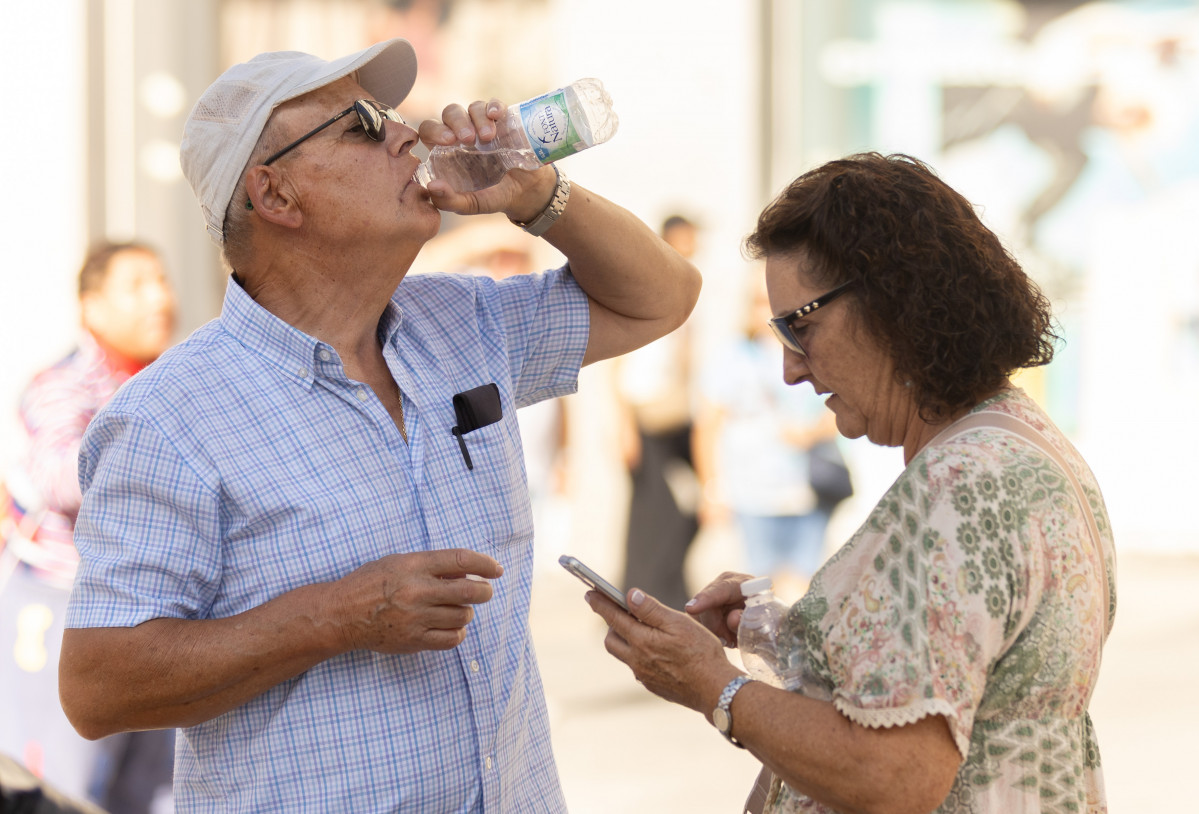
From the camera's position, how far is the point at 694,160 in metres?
8.53

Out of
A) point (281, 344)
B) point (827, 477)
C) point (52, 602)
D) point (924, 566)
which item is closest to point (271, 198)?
point (281, 344)

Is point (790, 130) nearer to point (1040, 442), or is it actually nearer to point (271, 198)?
point (271, 198)

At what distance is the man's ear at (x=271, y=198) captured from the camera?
6.69 ft

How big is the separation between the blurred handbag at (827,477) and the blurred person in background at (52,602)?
340cm

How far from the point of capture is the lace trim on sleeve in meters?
1.52

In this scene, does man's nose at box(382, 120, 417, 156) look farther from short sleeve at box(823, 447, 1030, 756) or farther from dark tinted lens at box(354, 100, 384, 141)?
short sleeve at box(823, 447, 1030, 756)

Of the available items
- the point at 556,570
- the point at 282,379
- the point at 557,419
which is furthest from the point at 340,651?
the point at 556,570

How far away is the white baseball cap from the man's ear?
0.09ft

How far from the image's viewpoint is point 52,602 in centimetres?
393

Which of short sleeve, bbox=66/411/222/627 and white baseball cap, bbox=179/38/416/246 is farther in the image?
white baseball cap, bbox=179/38/416/246

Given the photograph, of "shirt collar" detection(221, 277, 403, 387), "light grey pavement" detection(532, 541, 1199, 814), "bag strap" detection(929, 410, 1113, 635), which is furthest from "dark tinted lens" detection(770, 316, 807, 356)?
"light grey pavement" detection(532, 541, 1199, 814)

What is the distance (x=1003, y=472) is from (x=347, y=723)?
1.05 metres

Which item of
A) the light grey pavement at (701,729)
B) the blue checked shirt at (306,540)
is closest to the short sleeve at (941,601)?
the blue checked shirt at (306,540)

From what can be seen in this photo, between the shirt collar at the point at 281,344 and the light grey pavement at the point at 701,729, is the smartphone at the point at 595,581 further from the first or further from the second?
the light grey pavement at the point at 701,729
